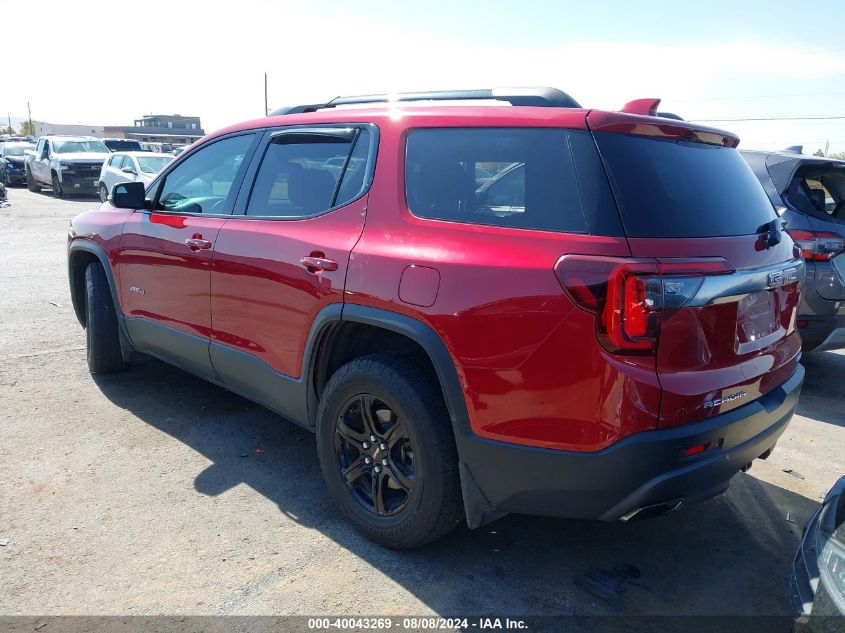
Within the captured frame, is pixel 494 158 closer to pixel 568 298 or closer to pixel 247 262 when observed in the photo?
pixel 568 298

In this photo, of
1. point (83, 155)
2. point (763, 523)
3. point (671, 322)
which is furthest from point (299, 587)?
point (83, 155)

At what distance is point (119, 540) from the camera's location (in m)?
3.10

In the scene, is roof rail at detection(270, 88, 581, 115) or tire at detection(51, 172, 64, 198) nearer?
roof rail at detection(270, 88, 581, 115)

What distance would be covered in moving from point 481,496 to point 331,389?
0.90 m

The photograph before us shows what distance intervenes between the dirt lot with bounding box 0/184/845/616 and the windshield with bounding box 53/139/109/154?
2033 cm

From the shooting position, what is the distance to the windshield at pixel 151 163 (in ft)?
56.3

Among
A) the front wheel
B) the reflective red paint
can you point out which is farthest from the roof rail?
the front wheel

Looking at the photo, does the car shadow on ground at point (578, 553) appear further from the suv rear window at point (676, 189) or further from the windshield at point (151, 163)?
the windshield at point (151, 163)

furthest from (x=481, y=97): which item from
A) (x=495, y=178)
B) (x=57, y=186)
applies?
(x=57, y=186)

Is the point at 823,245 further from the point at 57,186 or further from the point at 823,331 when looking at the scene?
the point at 57,186

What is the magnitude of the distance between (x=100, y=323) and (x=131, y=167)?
45.7ft

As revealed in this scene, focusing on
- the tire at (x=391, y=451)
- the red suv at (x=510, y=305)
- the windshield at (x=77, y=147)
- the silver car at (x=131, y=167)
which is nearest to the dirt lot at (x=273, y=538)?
the tire at (x=391, y=451)

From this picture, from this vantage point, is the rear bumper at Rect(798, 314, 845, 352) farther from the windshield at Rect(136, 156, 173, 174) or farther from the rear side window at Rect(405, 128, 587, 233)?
the windshield at Rect(136, 156, 173, 174)

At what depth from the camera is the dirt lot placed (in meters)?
2.75
